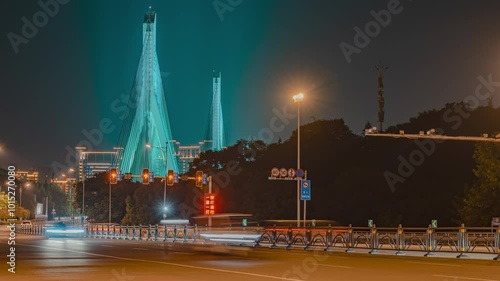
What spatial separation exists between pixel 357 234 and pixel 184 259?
39.9 ft

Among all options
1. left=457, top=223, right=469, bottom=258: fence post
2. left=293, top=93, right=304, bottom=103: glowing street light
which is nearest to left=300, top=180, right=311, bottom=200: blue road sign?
left=293, top=93, right=304, bottom=103: glowing street light

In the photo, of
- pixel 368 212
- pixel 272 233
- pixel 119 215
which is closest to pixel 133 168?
pixel 119 215

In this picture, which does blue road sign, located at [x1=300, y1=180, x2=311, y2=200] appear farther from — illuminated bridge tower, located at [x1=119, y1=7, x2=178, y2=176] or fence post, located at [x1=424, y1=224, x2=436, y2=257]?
illuminated bridge tower, located at [x1=119, y1=7, x2=178, y2=176]

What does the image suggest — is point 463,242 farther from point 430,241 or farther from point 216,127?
point 216,127

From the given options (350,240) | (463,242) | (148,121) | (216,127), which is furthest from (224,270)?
(216,127)

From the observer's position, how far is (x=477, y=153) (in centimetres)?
5909

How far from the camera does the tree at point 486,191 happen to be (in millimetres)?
56688

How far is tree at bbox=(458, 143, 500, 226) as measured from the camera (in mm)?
56688

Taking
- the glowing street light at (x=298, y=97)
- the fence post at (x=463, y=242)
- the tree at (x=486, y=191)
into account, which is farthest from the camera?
the tree at (x=486, y=191)

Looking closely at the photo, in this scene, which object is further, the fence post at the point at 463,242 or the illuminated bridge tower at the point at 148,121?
the illuminated bridge tower at the point at 148,121

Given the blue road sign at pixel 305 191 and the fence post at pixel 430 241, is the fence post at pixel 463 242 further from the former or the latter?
the blue road sign at pixel 305 191

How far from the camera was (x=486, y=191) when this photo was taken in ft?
188

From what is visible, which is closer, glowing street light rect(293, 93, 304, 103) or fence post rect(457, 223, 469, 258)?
fence post rect(457, 223, 469, 258)

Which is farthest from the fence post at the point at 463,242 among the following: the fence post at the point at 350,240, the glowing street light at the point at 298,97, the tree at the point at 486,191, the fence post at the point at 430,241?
the tree at the point at 486,191
